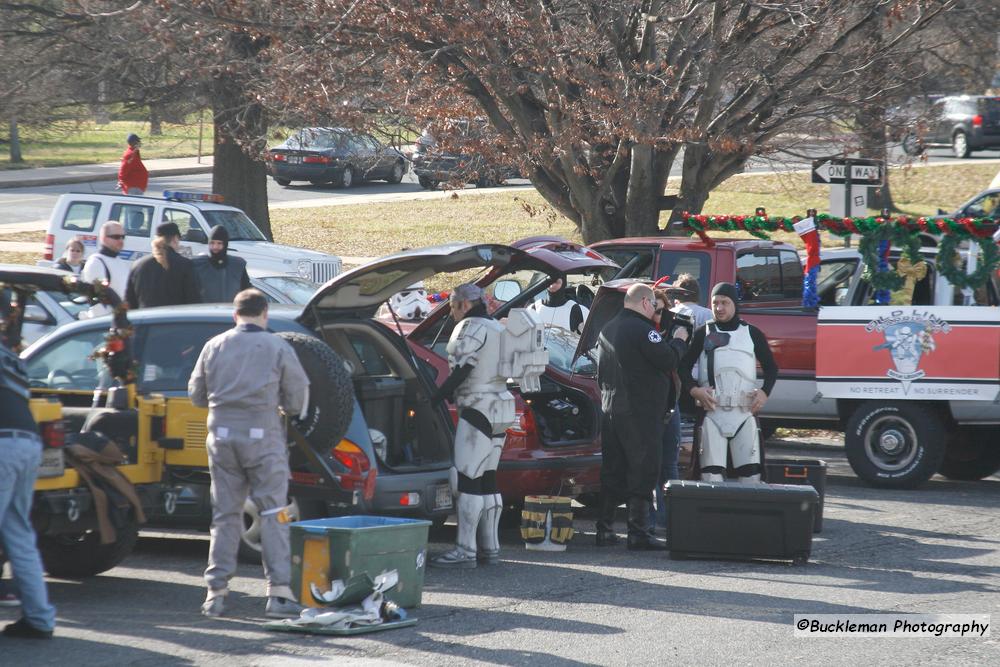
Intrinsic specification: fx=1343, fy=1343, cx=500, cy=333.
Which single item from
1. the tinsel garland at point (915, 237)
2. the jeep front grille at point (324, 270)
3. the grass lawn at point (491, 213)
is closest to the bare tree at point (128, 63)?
the jeep front grille at point (324, 270)

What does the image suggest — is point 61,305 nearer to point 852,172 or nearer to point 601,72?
point 601,72

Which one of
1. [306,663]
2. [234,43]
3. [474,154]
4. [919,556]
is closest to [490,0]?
A: [474,154]

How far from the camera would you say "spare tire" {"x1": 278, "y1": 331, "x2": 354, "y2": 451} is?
26.3 feet

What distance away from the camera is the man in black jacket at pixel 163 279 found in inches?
478

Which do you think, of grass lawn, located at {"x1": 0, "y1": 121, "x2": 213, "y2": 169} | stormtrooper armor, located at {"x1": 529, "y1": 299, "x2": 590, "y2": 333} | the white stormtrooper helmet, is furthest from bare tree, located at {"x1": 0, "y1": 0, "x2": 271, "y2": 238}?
grass lawn, located at {"x1": 0, "y1": 121, "x2": 213, "y2": 169}

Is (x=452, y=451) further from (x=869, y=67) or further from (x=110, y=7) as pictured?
(x=110, y=7)

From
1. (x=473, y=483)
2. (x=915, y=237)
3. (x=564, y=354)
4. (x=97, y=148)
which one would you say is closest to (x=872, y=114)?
(x=915, y=237)

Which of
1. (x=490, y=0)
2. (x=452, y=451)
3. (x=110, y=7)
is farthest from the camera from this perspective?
(x=110, y=7)

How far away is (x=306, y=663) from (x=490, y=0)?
10.6m

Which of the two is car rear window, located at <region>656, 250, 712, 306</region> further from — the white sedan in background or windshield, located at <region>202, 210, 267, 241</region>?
windshield, located at <region>202, 210, 267, 241</region>

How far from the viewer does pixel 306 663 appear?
21.6 ft

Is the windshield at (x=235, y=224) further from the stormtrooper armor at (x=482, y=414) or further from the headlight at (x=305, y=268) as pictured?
the stormtrooper armor at (x=482, y=414)

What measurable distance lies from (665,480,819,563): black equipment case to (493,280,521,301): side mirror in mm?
5132

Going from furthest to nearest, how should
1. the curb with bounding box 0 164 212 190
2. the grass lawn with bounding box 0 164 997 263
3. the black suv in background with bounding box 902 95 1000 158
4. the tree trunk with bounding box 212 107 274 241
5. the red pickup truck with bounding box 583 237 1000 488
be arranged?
1. the curb with bounding box 0 164 212 190
2. the black suv in background with bounding box 902 95 1000 158
3. the grass lawn with bounding box 0 164 997 263
4. the tree trunk with bounding box 212 107 274 241
5. the red pickup truck with bounding box 583 237 1000 488
